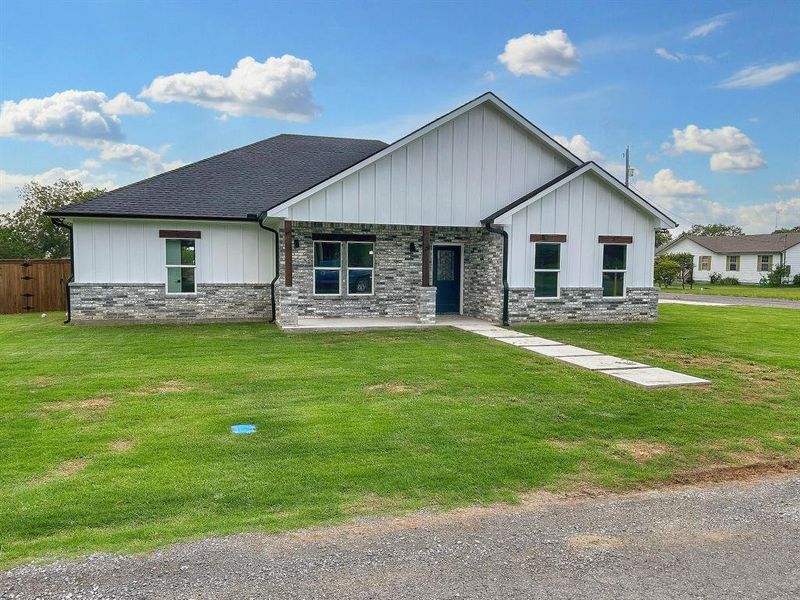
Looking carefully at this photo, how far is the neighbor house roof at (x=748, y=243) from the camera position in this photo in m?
48.0

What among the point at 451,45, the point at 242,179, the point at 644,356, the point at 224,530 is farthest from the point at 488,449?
the point at 451,45

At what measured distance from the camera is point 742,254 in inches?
1970

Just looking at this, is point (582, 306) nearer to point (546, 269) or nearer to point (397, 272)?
point (546, 269)

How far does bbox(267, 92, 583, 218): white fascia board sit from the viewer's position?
13.4 meters

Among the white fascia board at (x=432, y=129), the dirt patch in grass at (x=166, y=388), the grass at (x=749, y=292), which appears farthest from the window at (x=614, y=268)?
the grass at (x=749, y=292)

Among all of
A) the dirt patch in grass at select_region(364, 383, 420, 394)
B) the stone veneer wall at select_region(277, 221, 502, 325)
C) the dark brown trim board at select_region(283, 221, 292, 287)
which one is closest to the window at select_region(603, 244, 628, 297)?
the stone veneer wall at select_region(277, 221, 502, 325)

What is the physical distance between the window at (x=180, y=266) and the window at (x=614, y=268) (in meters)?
11.2

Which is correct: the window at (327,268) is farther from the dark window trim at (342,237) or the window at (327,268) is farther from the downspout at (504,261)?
the downspout at (504,261)

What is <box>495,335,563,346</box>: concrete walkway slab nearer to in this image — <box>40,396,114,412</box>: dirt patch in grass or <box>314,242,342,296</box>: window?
<box>314,242,342,296</box>: window

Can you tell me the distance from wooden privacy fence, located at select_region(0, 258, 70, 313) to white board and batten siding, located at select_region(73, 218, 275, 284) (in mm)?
4510

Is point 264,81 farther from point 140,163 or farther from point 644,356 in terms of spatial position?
point 644,356

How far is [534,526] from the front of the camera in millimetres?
3820

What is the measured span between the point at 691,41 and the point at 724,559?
21458 mm

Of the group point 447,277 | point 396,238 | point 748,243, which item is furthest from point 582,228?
point 748,243
